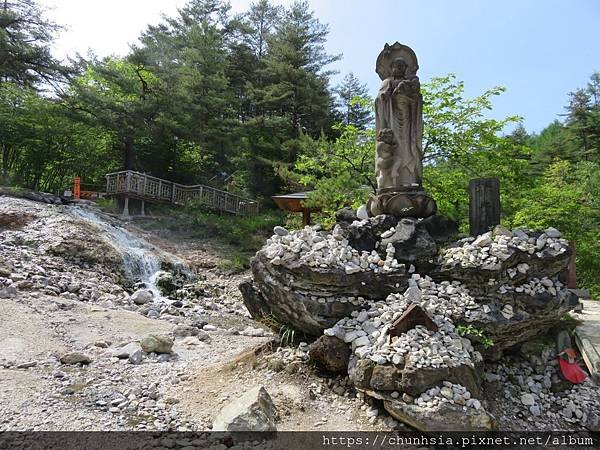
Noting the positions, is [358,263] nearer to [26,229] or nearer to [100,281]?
[100,281]

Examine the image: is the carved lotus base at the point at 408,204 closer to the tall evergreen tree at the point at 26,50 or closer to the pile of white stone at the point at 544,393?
the pile of white stone at the point at 544,393

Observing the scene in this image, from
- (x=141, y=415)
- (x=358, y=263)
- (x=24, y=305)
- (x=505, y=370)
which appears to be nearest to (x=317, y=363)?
(x=358, y=263)

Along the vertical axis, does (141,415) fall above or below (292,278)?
below

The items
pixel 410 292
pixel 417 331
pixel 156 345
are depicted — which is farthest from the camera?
pixel 156 345

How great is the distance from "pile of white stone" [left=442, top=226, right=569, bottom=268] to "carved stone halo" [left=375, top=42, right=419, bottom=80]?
3087mm

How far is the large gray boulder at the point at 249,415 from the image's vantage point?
3.76 m

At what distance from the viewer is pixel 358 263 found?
5.20 m

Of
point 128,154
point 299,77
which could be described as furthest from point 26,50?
point 299,77

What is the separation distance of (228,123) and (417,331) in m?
18.8

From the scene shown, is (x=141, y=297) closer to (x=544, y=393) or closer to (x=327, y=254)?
(x=327, y=254)

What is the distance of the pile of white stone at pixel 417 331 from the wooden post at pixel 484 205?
1366 millimetres

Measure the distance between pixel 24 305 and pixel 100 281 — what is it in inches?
109

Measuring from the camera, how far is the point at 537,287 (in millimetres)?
5102

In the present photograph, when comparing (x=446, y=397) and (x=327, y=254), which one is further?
(x=327, y=254)
